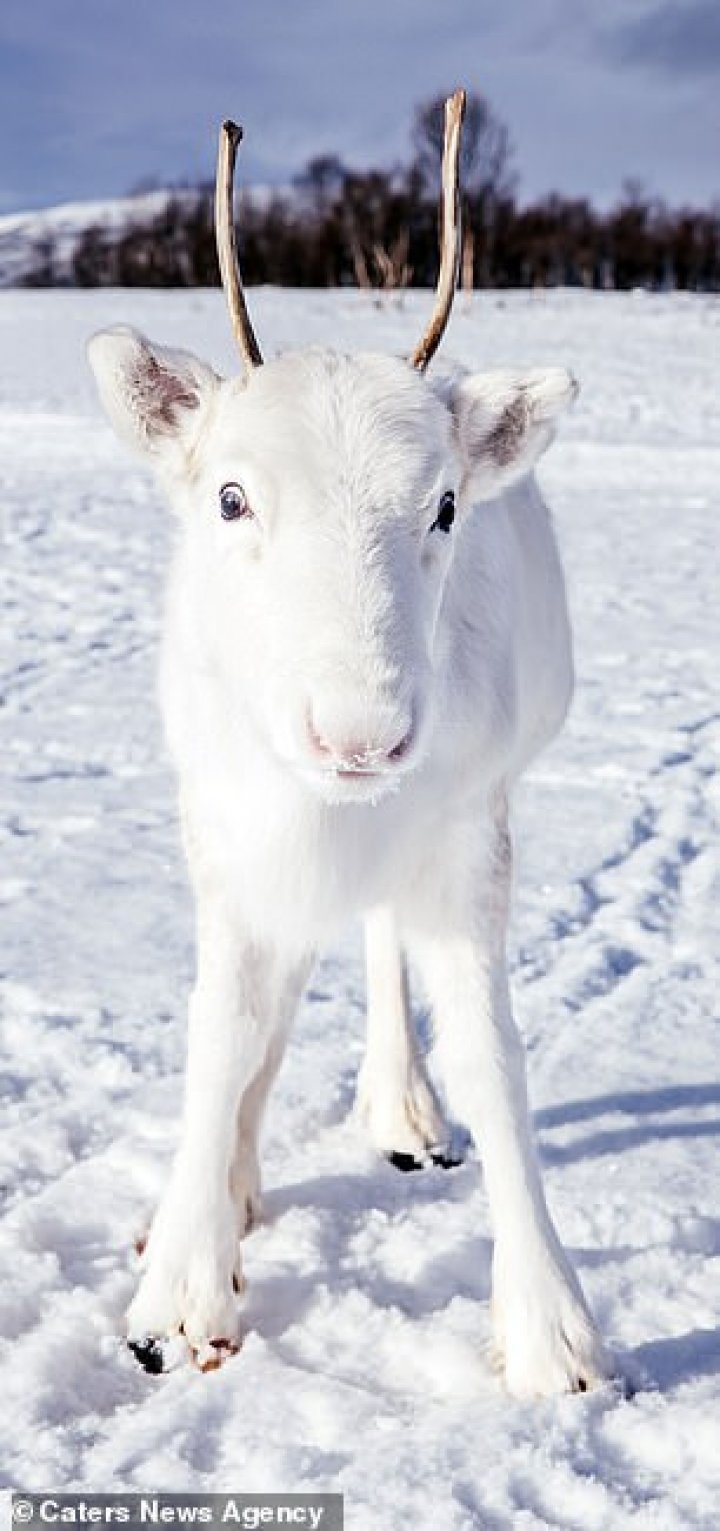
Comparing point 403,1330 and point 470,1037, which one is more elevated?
point 470,1037

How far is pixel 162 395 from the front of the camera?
2371 mm

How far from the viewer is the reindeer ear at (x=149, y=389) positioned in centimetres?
228

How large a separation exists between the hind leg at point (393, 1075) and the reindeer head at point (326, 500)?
3.37ft

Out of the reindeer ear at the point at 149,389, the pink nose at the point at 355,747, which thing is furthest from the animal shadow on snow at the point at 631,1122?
the reindeer ear at the point at 149,389

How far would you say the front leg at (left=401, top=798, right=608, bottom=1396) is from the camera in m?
2.49

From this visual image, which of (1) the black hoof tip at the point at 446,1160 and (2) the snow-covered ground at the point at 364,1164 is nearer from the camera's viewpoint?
(2) the snow-covered ground at the point at 364,1164

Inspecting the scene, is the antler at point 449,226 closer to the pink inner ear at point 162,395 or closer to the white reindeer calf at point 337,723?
the white reindeer calf at point 337,723

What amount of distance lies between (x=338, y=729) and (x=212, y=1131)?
110 centimetres

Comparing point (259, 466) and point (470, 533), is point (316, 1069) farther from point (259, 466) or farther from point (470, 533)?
point (259, 466)

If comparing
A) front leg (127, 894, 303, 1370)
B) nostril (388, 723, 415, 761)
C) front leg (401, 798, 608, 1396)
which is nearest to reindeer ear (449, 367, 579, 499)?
front leg (401, 798, 608, 1396)

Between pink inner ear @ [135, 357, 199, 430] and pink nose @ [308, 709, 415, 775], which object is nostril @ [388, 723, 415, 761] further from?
pink inner ear @ [135, 357, 199, 430]

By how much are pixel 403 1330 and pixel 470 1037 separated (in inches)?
19.3

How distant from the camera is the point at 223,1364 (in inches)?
96.9

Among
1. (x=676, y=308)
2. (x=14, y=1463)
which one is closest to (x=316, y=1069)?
(x=14, y=1463)
